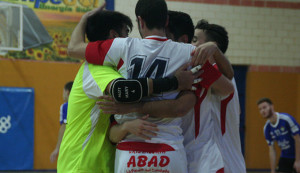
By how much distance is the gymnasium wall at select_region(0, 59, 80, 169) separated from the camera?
10141 millimetres

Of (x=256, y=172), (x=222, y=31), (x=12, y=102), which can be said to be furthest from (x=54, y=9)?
(x=222, y=31)

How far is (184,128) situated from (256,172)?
885 centimetres

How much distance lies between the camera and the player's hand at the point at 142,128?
2367 millimetres

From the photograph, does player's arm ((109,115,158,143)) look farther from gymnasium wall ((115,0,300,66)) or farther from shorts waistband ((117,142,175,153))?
gymnasium wall ((115,0,300,66))

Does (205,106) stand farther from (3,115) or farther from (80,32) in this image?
(3,115)

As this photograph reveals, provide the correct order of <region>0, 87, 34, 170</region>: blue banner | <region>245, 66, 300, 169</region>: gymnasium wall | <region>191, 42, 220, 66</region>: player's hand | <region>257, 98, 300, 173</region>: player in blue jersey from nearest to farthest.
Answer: <region>191, 42, 220, 66</region>: player's hand, <region>257, 98, 300, 173</region>: player in blue jersey, <region>0, 87, 34, 170</region>: blue banner, <region>245, 66, 300, 169</region>: gymnasium wall

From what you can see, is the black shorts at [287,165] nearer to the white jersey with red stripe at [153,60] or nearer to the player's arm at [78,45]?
the white jersey with red stripe at [153,60]

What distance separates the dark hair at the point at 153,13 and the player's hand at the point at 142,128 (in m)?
0.55

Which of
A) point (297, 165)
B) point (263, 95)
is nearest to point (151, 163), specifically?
→ point (297, 165)

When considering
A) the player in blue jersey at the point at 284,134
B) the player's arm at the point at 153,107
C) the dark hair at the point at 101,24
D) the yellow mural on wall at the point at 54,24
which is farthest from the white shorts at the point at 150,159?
the yellow mural on wall at the point at 54,24

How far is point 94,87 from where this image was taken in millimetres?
2520

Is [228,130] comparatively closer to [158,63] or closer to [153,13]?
[158,63]

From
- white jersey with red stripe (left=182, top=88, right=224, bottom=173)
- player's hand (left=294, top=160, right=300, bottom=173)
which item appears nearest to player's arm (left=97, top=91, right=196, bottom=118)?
white jersey with red stripe (left=182, top=88, right=224, bottom=173)

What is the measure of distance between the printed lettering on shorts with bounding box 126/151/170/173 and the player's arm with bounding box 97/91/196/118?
228mm
